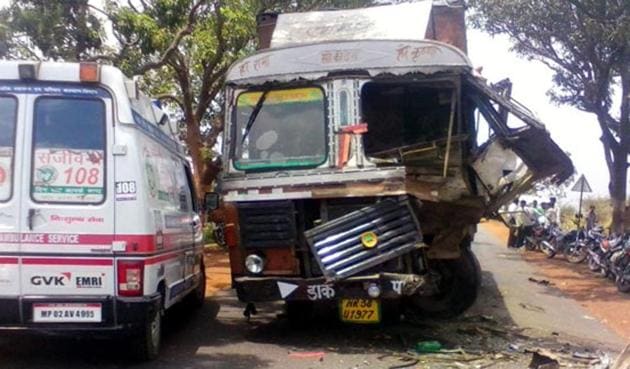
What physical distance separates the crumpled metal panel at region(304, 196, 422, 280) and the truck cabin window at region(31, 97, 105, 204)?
95.0 inches

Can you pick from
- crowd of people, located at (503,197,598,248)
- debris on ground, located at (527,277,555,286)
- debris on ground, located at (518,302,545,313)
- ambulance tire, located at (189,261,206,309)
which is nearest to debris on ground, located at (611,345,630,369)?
debris on ground, located at (518,302,545,313)

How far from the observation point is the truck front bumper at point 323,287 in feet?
25.1

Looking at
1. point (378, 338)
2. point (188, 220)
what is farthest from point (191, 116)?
point (378, 338)

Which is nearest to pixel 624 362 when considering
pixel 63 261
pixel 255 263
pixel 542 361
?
pixel 542 361

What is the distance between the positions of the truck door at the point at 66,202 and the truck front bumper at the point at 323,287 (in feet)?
6.78

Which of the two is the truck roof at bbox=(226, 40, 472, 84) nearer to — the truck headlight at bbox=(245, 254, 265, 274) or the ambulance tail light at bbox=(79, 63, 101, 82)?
the truck headlight at bbox=(245, 254, 265, 274)

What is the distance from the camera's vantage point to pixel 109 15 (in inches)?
527

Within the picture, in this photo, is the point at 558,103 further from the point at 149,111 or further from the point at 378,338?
the point at 149,111

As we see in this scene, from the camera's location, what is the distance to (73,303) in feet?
20.3

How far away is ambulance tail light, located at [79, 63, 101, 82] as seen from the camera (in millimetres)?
6336

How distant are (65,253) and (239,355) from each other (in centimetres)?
224

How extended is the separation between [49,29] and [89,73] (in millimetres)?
7563

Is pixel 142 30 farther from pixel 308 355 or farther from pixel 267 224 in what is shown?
pixel 308 355

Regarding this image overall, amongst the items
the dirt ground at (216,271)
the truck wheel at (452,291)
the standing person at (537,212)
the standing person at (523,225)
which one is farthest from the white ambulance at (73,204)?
the standing person at (537,212)
